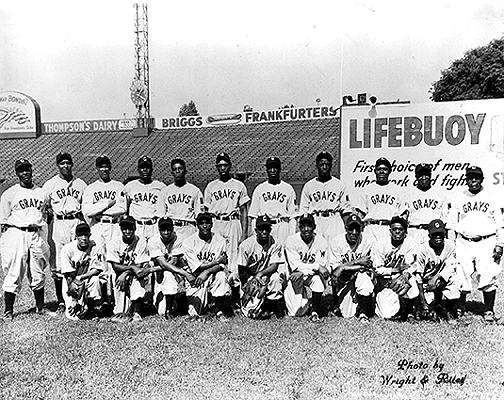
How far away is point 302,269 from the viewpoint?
3.91 m

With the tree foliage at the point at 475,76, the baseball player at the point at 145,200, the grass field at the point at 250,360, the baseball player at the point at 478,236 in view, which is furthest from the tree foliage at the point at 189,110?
the baseball player at the point at 478,236

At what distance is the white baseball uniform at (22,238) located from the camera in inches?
162

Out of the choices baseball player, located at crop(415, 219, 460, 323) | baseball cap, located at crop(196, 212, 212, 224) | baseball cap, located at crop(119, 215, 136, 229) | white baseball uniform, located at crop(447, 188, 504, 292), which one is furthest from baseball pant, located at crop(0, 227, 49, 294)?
white baseball uniform, located at crop(447, 188, 504, 292)

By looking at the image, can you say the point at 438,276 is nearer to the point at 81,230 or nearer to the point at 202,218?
the point at 202,218

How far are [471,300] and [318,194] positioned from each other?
1728 millimetres

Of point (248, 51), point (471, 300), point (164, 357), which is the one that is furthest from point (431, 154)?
point (164, 357)

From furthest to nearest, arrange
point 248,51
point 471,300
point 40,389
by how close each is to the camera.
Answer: point 471,300
point 248,51
point 40,389

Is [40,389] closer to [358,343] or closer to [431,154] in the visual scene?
[358,343]

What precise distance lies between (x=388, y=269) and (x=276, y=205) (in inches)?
44.4

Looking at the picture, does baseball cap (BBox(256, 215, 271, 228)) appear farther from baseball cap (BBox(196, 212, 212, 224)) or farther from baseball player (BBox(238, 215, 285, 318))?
baseball cap (BBox(196, 212, 212, 224))

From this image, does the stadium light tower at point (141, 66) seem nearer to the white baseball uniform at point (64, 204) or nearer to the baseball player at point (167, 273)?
the white baseball uniform at point (64, 204)

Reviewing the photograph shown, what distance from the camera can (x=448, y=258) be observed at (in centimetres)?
392

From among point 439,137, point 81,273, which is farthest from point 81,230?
point 439,137

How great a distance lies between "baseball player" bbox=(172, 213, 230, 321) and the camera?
3.92 meters
